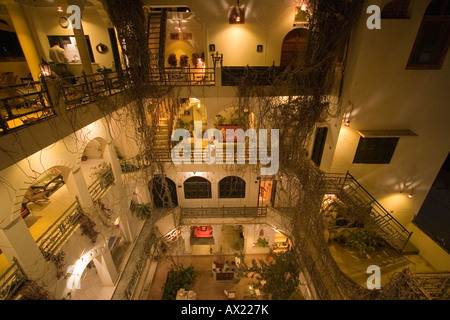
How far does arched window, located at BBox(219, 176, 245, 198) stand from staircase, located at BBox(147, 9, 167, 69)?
6827 mm

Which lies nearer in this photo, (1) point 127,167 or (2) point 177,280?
(1) point 127,167

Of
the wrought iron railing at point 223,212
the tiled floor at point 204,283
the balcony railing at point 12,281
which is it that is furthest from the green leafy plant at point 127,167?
the tiled floor at point 204,283

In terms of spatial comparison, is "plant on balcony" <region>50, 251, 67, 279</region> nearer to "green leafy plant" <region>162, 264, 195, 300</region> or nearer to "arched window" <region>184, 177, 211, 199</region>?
"green leafy plant" <region>162, 264, 195, 300</region>

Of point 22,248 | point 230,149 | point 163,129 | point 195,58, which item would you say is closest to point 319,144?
point 230,149

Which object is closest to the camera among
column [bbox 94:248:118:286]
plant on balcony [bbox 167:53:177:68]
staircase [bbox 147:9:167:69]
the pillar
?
the pillar

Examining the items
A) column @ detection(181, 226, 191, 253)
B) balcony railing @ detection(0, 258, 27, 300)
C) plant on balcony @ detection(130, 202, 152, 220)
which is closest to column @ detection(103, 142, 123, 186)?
plant on balcony @ detection(130, 202, 152, 220)

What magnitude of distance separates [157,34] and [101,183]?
8347mm

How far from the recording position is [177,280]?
472 inches

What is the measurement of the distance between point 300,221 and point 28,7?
1480 cm

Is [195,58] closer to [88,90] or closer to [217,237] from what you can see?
[88,90]

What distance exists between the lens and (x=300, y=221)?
1084 centimetres

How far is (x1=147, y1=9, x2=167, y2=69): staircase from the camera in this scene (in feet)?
35.7
